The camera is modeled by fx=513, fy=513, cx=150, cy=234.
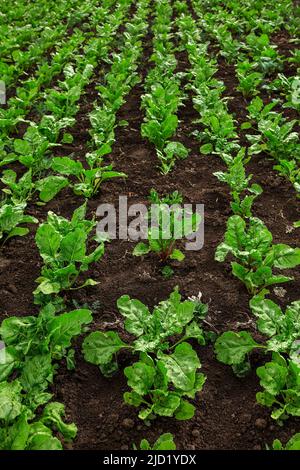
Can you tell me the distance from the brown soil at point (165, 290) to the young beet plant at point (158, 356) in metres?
0.09

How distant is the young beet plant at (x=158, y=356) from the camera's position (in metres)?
2.55

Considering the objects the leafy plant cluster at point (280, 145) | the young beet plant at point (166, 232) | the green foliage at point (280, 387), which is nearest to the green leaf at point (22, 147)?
the young beet plant at point (166, 232)

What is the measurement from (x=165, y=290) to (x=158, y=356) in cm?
76

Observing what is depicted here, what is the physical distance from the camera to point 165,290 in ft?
11.1

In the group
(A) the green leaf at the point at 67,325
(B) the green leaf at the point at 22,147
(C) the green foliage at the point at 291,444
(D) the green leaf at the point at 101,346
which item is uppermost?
(B) the green leaf at the point at 22,147

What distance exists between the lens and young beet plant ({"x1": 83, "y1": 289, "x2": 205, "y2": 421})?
8.36ft

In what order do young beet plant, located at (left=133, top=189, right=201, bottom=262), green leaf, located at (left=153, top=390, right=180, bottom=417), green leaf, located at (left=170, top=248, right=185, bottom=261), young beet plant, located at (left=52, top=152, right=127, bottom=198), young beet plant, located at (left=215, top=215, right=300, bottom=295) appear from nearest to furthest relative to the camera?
green leaf, located at (left=153, top=390, right=180, bottom=417), young beet plant, located at (left=215, top=215, right=300, bottom=295), young beet plant, located at (left=133, top=189, right=201, bottom=262), green leaf, located at (left=170, top=248, right=185, bottom=261), young beet plant, located at (left=52, top=152, right=127, bottom=198)

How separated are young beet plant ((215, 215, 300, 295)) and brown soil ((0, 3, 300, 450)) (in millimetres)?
166

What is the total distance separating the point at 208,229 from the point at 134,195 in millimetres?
794

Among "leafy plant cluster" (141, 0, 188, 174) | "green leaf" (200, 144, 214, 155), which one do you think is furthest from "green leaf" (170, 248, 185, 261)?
"green leaf" (200, 144, 214, 155)

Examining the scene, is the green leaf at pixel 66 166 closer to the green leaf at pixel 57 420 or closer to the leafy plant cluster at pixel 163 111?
the leafy plant cluster at pixel 163 111

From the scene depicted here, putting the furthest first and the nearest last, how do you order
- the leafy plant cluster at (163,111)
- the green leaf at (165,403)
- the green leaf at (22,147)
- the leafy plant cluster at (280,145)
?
the leafy plant cluster at (163,111) → the green leaf at (22,147) → the leafy plant cluster at (280,145) → the green leaf at (165,403)

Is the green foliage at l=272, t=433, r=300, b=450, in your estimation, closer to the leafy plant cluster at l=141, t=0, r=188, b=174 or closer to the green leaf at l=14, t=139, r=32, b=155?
the leafy plant cluster at l=141, t=0, r=188, b=174
